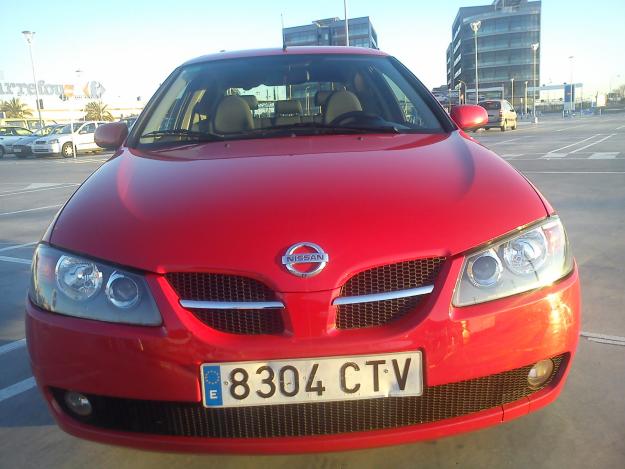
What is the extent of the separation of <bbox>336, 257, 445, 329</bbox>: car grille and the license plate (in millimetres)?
97

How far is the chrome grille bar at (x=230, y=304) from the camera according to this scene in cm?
141

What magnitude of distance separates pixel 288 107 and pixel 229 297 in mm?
1688

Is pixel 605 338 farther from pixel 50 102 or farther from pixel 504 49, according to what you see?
pixel 504 49

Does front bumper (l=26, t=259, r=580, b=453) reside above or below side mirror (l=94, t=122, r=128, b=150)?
below

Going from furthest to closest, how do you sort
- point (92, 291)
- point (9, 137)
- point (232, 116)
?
point (9, 137)
point (232, 116)
point (92, 291)

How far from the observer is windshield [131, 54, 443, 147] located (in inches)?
101

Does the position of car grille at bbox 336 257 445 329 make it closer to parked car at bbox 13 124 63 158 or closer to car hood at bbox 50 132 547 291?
car hood at bbox 50 132 547 291

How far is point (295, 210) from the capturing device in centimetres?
159

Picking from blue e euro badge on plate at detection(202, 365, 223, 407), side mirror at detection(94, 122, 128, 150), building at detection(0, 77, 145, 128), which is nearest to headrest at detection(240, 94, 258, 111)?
side mirror at detection(94, 122, 128, 150)

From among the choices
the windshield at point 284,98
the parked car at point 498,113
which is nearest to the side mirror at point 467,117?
the windshield at point 284,98

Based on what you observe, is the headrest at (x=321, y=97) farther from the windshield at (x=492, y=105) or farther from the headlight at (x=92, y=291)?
the windshield at (x=492, y=105)

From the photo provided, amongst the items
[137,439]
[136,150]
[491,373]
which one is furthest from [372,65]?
[137,439]

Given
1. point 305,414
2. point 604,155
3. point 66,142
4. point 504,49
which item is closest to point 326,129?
point 305,414

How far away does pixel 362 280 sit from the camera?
145 cm
